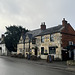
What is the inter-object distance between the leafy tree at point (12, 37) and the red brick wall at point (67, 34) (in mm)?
19407

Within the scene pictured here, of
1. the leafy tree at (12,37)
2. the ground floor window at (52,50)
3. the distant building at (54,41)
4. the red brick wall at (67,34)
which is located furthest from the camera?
the leafy tree at (12,37)

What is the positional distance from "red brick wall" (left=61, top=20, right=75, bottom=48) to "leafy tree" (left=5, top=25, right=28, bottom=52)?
19407mm

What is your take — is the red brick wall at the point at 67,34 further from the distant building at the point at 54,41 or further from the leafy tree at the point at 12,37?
the leafy tree at the point at 12,37

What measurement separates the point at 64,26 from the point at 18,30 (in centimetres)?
2397

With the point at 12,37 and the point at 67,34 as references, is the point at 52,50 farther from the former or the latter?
the point at 12,37

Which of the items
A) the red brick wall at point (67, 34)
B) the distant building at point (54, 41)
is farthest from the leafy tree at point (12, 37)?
the red brick wall at point (67, 34)

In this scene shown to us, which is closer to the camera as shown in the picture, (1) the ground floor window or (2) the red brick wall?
(2) the red brick wall

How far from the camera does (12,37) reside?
139ft

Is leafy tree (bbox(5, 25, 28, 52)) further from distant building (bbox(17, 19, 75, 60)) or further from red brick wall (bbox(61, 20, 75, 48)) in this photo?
red brick wall (bbox(61, 20, 75, 48))

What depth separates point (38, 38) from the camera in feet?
99.1

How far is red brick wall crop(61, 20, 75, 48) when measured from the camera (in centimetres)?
2510

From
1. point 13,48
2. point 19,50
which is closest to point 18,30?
point 13,48

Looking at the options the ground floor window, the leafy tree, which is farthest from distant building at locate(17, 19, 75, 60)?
the leafy tree

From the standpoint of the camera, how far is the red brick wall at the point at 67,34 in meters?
25.1
